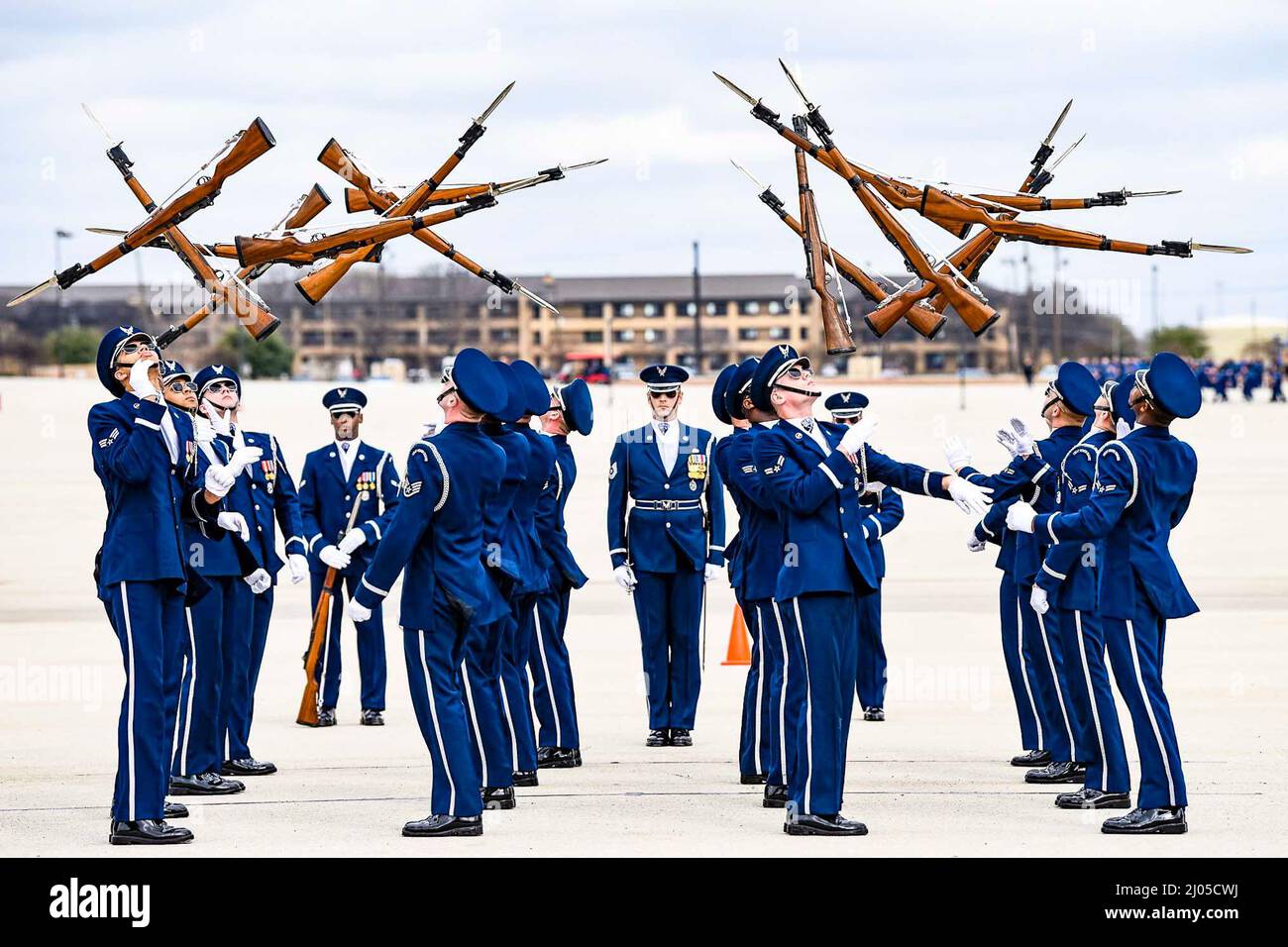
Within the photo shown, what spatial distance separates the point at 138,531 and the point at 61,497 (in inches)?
773

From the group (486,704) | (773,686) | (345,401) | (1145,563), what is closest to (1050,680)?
(773,686)

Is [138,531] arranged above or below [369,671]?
above

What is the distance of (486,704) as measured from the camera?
28.3 ft

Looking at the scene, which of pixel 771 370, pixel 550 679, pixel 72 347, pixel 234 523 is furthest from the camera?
pixel 72 347

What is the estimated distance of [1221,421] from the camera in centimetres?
4503

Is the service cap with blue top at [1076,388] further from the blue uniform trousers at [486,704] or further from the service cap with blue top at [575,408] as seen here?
the blue uniform trousers at [486,704]

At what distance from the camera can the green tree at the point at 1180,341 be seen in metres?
132

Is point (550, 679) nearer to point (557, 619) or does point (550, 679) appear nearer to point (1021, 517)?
point (557, 619)

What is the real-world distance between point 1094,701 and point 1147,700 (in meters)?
0.63

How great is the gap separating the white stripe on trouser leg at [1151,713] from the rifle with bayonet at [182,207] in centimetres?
470

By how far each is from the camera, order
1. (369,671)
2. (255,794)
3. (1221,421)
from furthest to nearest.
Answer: (1221,421)
(369,671)
(255,794)

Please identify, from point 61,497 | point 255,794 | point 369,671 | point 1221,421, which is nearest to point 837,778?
point 255,794

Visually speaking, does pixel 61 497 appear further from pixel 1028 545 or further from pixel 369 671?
pixel 1028 545

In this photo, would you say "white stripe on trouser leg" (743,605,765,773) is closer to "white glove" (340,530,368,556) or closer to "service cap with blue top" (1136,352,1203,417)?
"service cap with blue top" (1136,352,1203,417)
